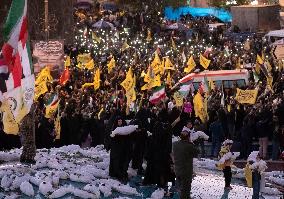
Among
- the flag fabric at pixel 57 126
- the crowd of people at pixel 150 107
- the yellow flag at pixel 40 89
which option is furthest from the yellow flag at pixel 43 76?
the flag fabric at pixel 57 126

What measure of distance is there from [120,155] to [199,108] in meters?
6.60

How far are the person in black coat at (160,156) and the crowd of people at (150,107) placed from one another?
18 millimetres

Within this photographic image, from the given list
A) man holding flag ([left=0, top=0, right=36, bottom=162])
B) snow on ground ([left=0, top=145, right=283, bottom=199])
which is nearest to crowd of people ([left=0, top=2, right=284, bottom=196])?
snow on ground ([left=0, top=145, right=283, bottom=199])

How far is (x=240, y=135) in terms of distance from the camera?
67.2ft

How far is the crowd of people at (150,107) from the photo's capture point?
50.3 ft

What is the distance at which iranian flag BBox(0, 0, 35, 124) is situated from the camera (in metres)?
13.4

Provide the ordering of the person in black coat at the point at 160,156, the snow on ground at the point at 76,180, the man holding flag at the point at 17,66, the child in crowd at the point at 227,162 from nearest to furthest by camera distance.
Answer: the man holding flag at the point at 17,66 < the snow on ground at the point at 76,180 < the person in black coat at the point at 160,156 < the child in crowd at the point at 227,162

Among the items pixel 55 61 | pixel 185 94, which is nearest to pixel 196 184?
pixel 185 94

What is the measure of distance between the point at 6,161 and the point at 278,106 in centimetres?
750

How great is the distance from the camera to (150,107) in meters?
19.4

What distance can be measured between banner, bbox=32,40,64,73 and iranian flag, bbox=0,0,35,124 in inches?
420

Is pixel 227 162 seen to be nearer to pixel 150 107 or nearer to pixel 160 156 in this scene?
pixel 160 156

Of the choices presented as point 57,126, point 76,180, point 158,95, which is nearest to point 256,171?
point 76,180

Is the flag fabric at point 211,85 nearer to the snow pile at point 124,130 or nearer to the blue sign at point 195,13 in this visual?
the snow pile at point 124,130
